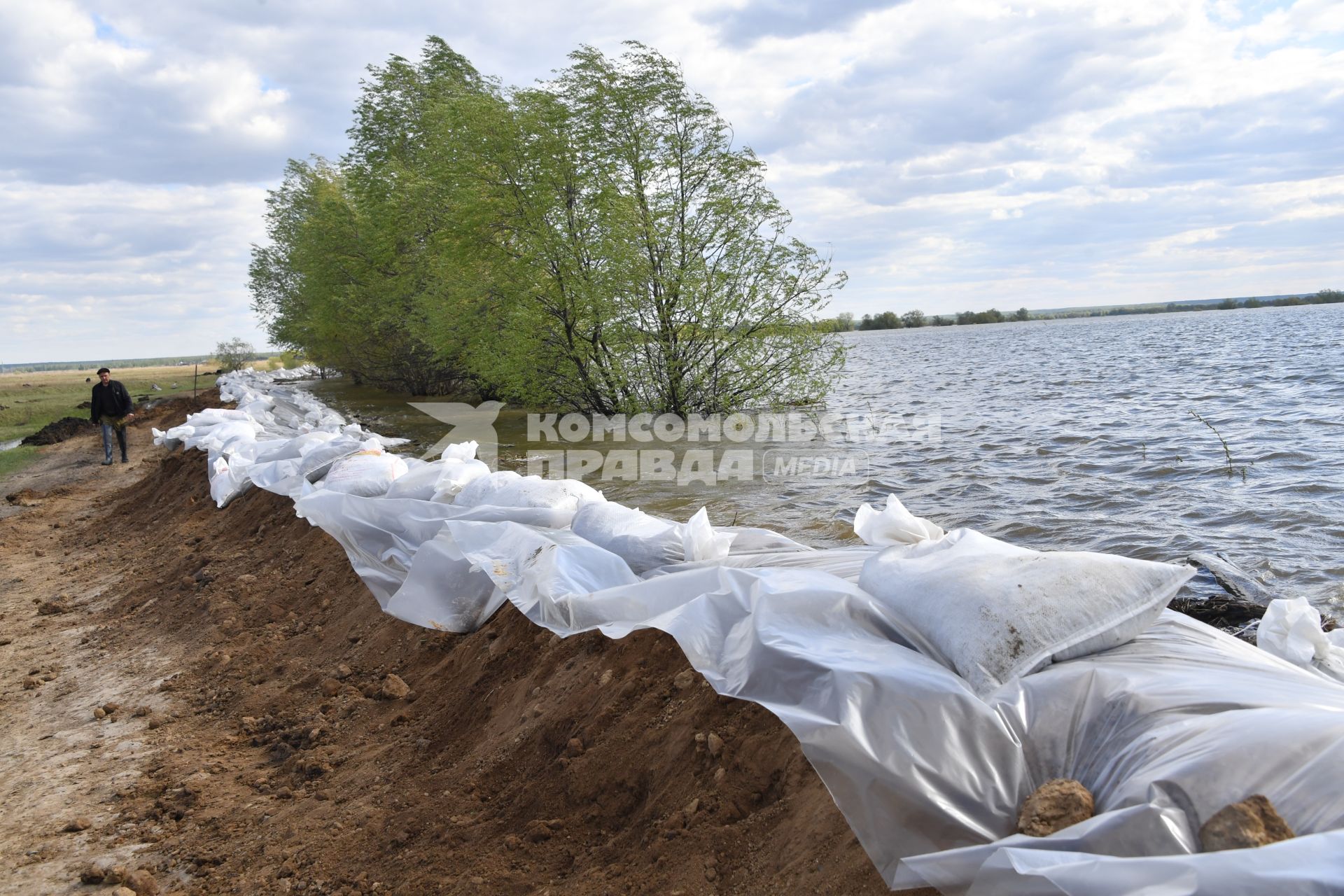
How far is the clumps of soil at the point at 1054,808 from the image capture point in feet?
6.03

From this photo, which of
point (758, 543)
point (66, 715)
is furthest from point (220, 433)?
point (758, 543)

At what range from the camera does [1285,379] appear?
19.3 metres

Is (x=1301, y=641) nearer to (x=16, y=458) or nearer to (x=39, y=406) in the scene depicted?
(x=16, y=458)

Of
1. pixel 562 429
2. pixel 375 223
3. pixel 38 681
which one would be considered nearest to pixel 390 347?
pixel 375 223

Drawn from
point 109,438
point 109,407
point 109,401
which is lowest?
point 109,438

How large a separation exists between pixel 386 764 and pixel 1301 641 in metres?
3.59

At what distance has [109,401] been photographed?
14.8 meters

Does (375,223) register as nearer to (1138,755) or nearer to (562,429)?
(562,429)

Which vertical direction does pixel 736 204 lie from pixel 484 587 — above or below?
above

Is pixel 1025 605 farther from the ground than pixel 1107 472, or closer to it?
farther from the ground

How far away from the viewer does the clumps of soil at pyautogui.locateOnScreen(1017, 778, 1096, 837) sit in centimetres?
184

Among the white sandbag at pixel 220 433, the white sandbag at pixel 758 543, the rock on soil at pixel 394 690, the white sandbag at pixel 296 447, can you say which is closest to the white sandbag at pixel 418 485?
the rock on soil at pixel 394 690

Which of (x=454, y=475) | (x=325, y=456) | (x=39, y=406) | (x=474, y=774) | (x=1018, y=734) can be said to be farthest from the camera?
(x=39, y=406)

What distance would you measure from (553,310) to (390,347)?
506 inches
